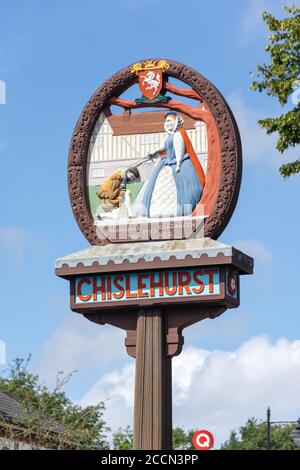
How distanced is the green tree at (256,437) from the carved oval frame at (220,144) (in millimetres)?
67449

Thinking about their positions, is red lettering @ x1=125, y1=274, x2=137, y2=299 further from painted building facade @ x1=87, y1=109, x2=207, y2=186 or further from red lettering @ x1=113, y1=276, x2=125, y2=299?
painted building facade @ x1=87, y1=109, x2=207, y2=186

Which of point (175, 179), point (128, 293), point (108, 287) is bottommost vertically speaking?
point (128, 293)

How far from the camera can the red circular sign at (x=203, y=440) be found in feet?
71.4

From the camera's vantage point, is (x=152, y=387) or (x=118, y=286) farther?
(x=118, y=286)

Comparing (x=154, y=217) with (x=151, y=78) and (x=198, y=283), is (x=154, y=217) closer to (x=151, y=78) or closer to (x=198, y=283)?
(x=198, y=283)

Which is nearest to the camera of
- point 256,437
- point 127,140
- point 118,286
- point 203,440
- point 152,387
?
point 203,440

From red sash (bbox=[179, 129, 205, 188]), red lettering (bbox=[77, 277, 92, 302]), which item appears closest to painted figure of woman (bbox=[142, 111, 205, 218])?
red sash (bbox=[179, 129, 205, 188])

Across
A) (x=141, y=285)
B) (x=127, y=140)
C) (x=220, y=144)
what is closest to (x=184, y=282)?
(x=141, y=285)

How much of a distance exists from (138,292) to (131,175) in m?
2.78

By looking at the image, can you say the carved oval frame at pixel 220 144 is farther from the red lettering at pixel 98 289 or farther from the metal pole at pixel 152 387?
the metal pole at pixel 152 387

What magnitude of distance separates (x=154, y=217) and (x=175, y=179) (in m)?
0.96

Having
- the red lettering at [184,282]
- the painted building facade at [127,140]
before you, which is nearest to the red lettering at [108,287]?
the red lettering at [184,282]

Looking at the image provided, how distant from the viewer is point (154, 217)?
24828 mm
